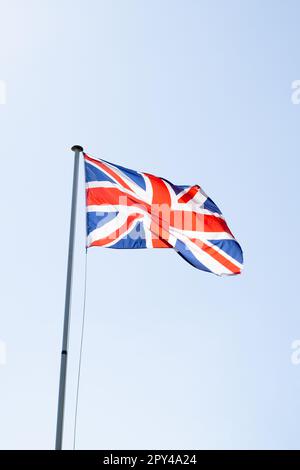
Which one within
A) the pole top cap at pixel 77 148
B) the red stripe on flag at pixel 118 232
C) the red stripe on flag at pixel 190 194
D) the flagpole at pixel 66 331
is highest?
the pole top cap at pixel 77 148

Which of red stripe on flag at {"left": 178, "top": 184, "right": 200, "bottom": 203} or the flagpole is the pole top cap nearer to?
the flagpole

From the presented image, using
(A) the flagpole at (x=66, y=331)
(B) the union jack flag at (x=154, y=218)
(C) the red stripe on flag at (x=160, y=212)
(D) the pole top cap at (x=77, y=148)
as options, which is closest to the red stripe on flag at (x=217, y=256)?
(B) the union jack flag at (x=154, y=218)

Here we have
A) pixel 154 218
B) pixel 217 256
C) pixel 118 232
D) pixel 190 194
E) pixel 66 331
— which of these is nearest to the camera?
pixel 66 331

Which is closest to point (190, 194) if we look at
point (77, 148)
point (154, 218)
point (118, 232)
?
point (154, 218)

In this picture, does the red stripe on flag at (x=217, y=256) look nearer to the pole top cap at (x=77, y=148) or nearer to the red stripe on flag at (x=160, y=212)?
the red stripe on flag at (x=160, y=212)

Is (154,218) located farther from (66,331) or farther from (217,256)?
(66,331)

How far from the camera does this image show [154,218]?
1443cm

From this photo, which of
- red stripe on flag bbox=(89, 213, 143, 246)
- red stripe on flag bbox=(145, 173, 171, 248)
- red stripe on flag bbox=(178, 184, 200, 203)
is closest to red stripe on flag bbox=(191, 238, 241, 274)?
red stripe on flag bbox=(145, 173, 171, 248)

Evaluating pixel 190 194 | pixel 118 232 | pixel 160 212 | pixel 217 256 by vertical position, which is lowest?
pixel 217 256

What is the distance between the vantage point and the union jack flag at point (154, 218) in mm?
13500
